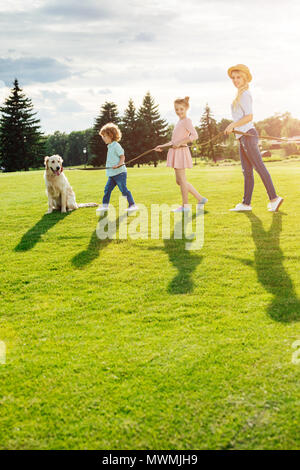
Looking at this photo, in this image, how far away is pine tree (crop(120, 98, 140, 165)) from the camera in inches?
2876

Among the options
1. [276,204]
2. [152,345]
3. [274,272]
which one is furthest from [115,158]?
[152,345]

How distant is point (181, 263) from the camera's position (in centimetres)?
561

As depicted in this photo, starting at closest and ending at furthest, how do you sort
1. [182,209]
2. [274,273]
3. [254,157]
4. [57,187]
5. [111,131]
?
[274,273], [254,157], [182,209], [111,131], [57,187]

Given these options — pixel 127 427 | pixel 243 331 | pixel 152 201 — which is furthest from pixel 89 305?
pixel 152 201

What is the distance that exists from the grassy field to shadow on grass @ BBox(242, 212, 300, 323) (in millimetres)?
21

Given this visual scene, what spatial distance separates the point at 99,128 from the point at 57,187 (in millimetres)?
65817

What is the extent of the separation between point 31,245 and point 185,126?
162 inches

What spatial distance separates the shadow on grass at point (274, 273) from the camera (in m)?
3.96

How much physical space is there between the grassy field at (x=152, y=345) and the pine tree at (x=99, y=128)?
218ft

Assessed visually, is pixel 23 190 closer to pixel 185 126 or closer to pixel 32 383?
pixel 185 126

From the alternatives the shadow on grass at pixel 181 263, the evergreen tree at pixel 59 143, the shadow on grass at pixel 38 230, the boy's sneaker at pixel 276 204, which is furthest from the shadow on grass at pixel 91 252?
the evergreen tree at pixel 59 143

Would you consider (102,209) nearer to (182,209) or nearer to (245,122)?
(182,209)

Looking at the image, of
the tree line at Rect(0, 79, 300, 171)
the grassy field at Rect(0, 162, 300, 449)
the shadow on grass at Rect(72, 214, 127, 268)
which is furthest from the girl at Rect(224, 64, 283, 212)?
the tree line at Rect(0, 79, 300, 171)

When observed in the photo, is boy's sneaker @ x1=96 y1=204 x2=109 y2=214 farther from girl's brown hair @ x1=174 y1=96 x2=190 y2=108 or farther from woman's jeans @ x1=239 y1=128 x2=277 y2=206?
woman's jeans @ x1=239 y1=128 x2=277 y2=206
